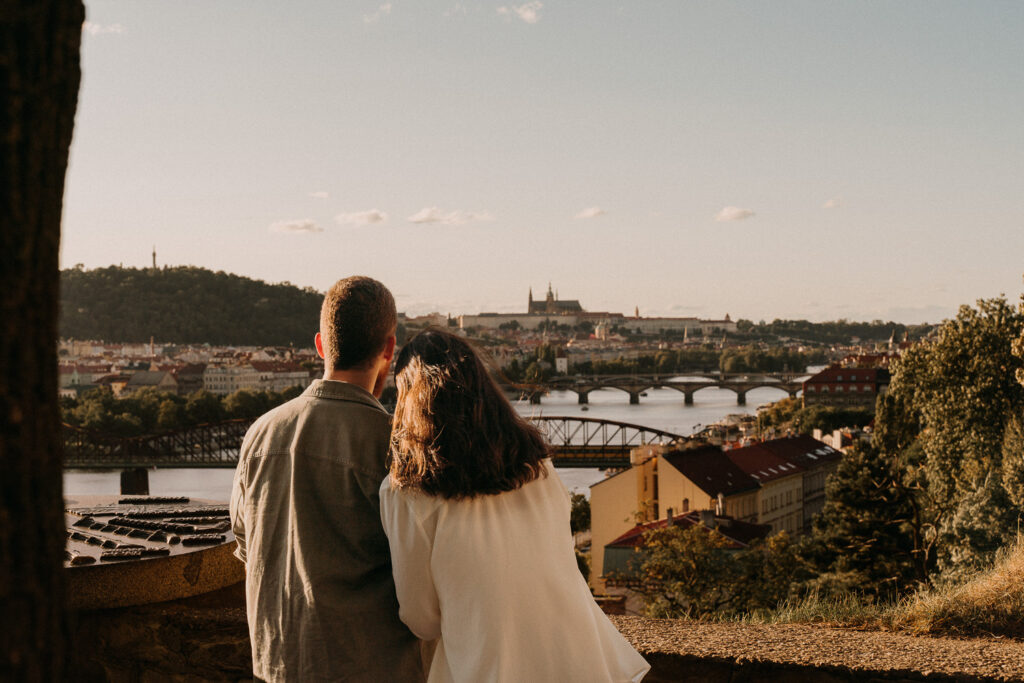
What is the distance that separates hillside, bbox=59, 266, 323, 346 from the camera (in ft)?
264

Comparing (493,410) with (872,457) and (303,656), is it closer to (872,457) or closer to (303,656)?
(303,656)

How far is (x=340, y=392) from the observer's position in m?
1.56

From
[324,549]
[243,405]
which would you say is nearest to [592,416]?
[243,405]

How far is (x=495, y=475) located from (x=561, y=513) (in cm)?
16

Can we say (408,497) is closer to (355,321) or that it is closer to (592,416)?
(355,321)

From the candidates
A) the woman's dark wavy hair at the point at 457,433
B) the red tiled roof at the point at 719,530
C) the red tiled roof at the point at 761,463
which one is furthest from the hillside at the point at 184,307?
the woman's dark wavy hair at the point at 457,433

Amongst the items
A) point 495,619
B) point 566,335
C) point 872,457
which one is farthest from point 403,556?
point 566,335

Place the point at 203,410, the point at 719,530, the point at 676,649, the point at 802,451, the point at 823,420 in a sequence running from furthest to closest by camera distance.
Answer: the point at 203,410 → the point at 823,420 → the point at 802,451 → the point at 719,530 → the point at 676,649

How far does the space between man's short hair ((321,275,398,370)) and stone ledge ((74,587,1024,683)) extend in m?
1.06

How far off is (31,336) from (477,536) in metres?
0.74

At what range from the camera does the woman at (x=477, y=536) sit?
1.38m

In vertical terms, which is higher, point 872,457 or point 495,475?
point 495,475

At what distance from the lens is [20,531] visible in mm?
793

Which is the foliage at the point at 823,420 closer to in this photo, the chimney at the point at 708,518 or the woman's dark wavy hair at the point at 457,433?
the chimney at the point at 708,518
